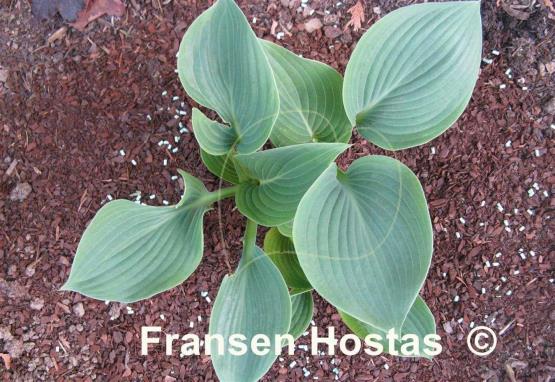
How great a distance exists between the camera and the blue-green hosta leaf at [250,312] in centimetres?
123

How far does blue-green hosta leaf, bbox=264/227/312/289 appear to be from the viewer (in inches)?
55.4

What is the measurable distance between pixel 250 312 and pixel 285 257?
0.66 ft

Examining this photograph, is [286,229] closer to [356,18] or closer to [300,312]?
[300,312]

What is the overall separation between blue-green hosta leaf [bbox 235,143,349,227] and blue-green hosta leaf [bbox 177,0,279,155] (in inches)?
2.2

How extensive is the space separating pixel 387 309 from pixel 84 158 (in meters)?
0.89

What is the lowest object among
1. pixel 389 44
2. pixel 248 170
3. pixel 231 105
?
pixel 248 170

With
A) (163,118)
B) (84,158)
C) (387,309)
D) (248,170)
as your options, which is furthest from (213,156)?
(387,309)

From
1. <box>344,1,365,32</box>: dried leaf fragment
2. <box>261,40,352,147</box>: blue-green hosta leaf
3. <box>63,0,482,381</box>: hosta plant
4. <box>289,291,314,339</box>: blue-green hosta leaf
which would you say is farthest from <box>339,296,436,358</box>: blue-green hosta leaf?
<box>344,1,365,32</box>: dried leaf fragment

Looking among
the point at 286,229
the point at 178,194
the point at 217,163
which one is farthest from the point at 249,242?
the point at 178,194

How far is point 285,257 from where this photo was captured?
56.1 inches

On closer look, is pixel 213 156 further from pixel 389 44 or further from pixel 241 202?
pixel 389 44

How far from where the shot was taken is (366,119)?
4.12 ft

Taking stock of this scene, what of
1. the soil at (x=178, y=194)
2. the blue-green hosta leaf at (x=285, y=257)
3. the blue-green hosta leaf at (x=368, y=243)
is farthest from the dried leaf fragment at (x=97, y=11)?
the blue-green hosta leaf at (x=368, y=243)

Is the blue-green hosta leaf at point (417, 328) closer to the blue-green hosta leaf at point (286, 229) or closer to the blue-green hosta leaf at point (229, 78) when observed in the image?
the blue-green hosta leaf at point (286, 229)
